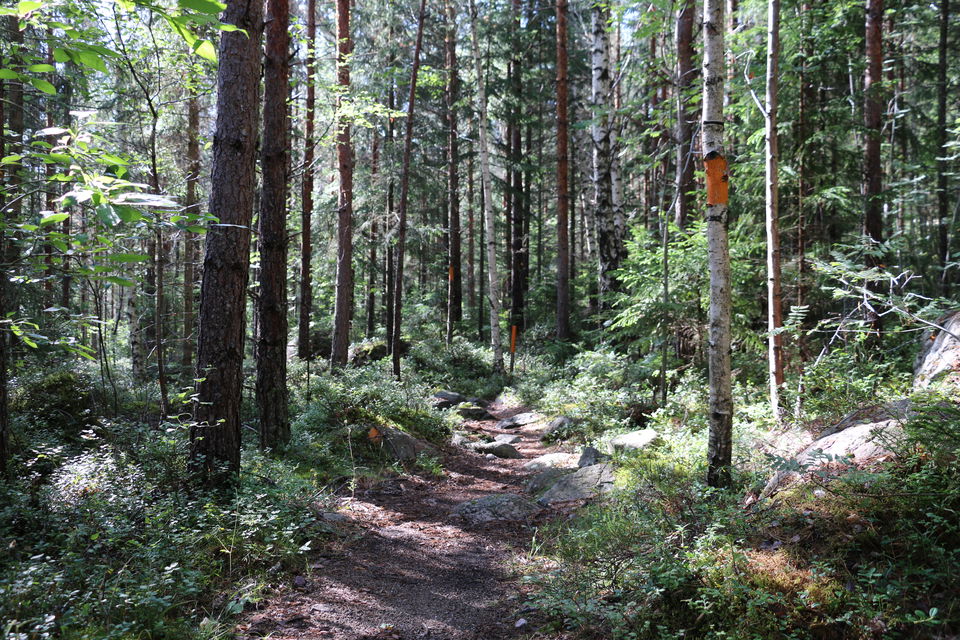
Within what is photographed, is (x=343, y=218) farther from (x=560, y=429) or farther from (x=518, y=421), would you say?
(x=560, y=429)

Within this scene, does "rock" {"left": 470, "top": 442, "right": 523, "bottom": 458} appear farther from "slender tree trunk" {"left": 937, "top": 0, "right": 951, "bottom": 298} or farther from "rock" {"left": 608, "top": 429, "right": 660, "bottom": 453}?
"slender tree trunk" {"left": 937, "top": 0, "right": 951, "bottom": 298}

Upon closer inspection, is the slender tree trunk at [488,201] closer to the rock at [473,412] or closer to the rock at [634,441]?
the rock at [473,412]

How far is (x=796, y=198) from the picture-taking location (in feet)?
30.9

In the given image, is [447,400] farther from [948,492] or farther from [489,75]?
[489,75]

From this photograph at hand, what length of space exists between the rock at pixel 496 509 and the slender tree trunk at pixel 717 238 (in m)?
2.19

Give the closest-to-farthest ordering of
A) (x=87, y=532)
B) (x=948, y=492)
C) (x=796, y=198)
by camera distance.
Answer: (x=948, y=492) < (x=87, y=532) < (x=796, y=198)

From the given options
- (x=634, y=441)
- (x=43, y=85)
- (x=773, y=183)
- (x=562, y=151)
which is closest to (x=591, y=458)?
(x=634, y=441)

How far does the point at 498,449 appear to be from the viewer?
9625mm

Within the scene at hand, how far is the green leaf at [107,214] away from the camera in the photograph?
71.3 inches

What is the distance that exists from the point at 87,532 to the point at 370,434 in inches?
189

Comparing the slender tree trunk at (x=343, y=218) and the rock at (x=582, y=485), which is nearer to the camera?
the rock at (x=582, y=485)

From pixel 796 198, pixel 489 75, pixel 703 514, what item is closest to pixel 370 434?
pixel 703 514

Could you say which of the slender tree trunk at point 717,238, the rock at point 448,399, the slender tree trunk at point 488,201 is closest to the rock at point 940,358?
the slender tree trunk at point 717,238

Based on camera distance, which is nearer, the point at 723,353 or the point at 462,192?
the point at 723,353
